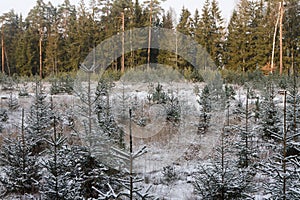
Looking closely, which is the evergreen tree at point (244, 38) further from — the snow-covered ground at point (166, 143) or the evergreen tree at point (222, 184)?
the evergreen tree at point (222, 184)

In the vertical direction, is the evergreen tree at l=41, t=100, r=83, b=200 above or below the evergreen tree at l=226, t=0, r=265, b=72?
below

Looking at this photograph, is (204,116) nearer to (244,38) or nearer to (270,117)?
(270,117)

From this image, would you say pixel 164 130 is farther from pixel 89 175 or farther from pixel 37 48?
pixel 37 48

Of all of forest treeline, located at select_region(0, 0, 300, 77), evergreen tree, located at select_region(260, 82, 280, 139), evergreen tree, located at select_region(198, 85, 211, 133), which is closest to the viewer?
evergreen tree, located at select_region(260, 82, 280, 139)

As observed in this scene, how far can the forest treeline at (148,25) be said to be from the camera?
1124 inches

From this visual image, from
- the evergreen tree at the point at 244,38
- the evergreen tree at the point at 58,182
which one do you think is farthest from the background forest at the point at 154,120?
the evergreen tree at the point at 244,38

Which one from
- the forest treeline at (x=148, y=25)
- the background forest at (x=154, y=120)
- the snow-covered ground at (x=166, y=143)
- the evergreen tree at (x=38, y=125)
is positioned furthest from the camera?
the forest treeline at (x=148, y=25)

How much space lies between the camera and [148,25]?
95.2 ft

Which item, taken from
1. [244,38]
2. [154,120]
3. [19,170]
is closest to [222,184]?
[19,170]

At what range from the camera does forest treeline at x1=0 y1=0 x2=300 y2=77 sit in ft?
93.6

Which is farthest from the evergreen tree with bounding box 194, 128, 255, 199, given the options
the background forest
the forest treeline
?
the forest treeline

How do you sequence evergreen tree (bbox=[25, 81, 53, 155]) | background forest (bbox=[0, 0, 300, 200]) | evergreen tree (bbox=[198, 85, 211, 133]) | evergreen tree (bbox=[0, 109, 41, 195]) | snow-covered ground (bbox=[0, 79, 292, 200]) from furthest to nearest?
A: evergreen tree (bbox=[198, 85, 211, 133]), evergreen tree (bbox=[25, 81, 53, 155]), snow-covered ground (bbox=[0, 79, 292, 200]), evergreen tree (bbox=[0, 109, 41, 195]), background forest (bbox=[0, 0, 300, 200])

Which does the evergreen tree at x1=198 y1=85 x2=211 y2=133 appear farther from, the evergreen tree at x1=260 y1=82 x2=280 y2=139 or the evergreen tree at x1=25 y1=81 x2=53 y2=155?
the evergreen tree at x1=25 y1=81 x2=53 y2=155

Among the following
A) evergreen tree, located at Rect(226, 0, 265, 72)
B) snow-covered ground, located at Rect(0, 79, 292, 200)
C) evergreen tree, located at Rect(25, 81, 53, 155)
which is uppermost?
evergreen tree, located at Rect(226, 0, 265, 72)
